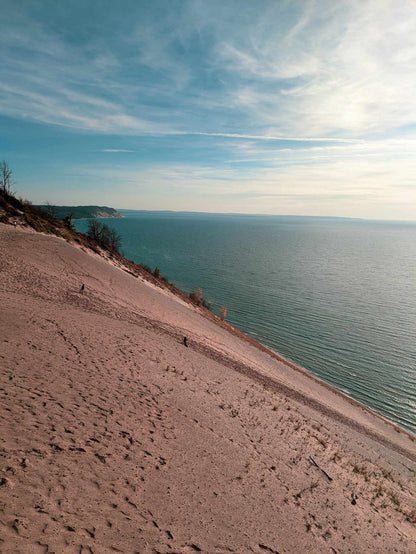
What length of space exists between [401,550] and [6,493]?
361 inches

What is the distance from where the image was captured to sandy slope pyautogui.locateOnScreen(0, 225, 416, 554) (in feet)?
16.6

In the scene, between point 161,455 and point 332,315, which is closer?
point 161,455

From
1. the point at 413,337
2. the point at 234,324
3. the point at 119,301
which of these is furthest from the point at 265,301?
the point at 119,301

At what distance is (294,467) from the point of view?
29.7ft

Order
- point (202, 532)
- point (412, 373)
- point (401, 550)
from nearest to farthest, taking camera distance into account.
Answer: point (202, 532)
point (401, 550)
point (412, 373)

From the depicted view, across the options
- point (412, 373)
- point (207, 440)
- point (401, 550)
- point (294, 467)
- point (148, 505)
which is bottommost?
point (412, 373)

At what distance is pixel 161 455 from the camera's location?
7.17 m

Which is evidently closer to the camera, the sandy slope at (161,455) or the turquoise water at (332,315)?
the sandy slope at (161,455)

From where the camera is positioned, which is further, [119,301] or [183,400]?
[119,301]

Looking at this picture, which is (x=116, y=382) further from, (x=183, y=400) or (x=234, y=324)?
(x=234, y=324)

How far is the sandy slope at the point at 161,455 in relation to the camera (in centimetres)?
507

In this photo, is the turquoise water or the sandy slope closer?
the sandy slope

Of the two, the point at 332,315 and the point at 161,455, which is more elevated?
the point at 161,455

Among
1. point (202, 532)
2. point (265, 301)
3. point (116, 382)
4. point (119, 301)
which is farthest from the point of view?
point (265, 301)
